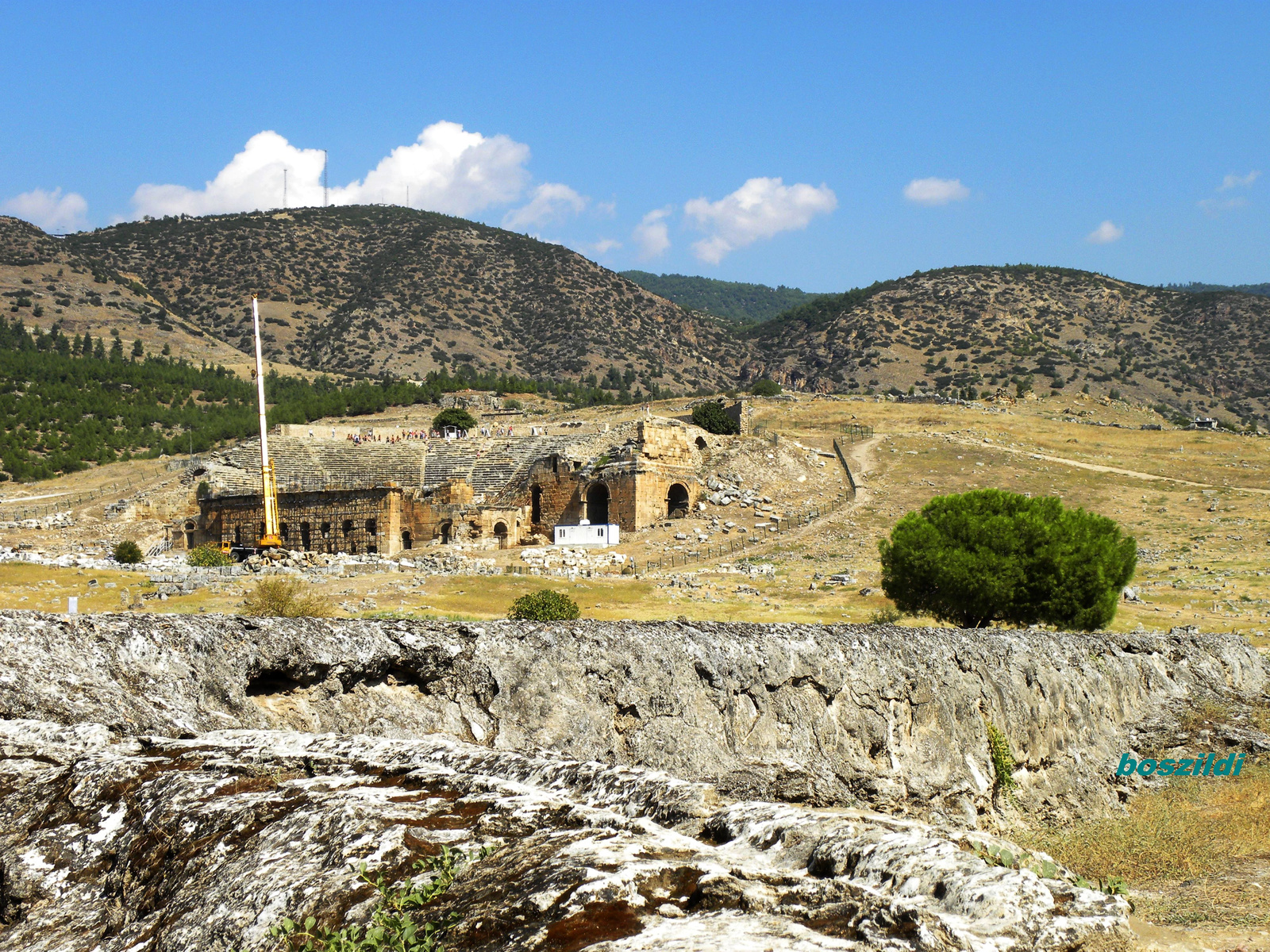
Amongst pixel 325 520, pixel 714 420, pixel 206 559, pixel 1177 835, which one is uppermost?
pixel 714 420

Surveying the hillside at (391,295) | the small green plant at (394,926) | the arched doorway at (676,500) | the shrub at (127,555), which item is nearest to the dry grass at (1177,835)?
the small green plant at (394,926)

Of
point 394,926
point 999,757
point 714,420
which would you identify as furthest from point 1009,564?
point 714,420

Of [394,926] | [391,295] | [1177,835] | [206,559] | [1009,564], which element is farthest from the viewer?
[391,295]

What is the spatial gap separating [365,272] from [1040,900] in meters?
129

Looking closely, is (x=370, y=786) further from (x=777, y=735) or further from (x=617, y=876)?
(x=777, y=735)

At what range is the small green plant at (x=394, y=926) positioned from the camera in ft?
10.8

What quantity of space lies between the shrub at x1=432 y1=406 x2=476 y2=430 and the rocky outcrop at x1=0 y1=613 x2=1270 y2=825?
50.4 meters

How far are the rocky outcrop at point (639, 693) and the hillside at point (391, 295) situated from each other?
317 feet

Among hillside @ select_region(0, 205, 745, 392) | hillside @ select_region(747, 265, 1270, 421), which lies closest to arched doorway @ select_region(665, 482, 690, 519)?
hillside @ select_region(747, 265, 1270, 421)

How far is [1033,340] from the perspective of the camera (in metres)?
117

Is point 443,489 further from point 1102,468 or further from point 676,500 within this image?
point 1102,468

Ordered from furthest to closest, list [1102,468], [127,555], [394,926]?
1. [1102,468]
2. [127,555]
3. [394,926]

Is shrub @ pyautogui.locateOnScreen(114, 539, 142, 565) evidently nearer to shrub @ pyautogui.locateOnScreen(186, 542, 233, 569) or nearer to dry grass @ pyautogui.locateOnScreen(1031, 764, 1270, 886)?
shrub @ pyautogui.locateOnScreen(186, 542, 233, 569)

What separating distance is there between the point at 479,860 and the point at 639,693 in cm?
410
